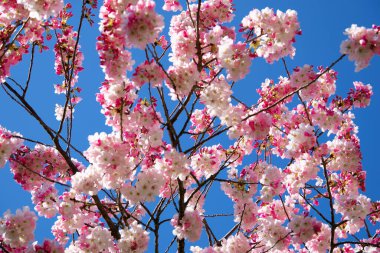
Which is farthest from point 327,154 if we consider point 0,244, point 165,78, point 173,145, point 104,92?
point 0,244

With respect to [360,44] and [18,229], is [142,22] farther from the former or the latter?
[18,229]

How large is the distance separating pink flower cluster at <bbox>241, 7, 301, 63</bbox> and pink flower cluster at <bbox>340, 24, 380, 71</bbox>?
0.74m

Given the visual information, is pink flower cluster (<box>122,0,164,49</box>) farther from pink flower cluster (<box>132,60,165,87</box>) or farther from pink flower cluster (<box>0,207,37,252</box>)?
pink flower cluster (<box>0,207,37,252</box>)

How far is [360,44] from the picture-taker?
423 cm

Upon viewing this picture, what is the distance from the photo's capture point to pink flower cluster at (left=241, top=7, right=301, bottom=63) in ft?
16.0

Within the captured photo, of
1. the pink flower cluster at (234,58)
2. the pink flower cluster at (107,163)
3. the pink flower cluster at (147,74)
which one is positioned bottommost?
the pink flower cluster at (107,163)

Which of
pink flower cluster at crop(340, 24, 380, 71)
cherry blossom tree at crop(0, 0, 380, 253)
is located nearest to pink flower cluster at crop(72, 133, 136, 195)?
cherry blossom tree at crop(0, 0, 380, 253)

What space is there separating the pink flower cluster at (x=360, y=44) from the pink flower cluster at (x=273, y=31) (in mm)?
745

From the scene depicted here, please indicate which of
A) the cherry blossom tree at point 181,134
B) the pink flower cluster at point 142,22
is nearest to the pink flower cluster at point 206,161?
the cherry blossom tree at point 181,134

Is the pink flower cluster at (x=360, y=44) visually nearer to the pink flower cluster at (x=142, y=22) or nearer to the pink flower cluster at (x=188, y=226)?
the pink flower cluster at (x=142, y=22)

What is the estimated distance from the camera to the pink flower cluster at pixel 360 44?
13.9 feet

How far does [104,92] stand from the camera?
15.3 ft

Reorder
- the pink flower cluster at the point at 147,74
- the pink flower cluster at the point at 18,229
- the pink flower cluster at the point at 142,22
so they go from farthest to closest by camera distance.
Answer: the pink flower cluster at the point at 18,229
the pink flower cluster at the point at 147,74
the pink flower cluster at the point at 142,22

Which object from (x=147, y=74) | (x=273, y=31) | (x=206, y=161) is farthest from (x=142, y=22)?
(x=206, y=161)
